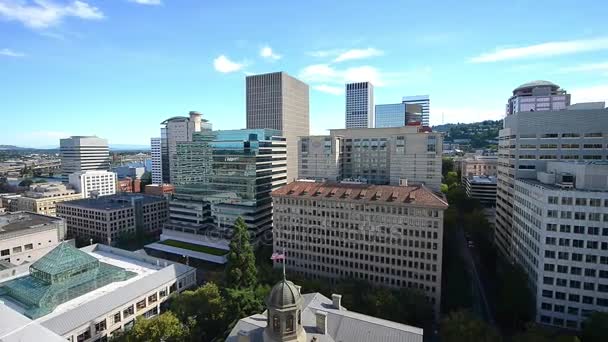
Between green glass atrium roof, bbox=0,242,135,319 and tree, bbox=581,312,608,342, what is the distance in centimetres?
9301

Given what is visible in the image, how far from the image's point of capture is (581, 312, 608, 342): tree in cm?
5638

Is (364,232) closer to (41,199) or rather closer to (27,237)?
(27,237)

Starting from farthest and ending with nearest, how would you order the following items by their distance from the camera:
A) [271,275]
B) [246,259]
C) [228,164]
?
[228,164], [271,275], [246,259]

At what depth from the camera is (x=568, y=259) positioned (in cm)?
6719

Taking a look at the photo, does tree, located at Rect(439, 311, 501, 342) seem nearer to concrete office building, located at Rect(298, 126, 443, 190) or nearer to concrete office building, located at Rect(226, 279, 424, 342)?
concrete office building, located at Rect(226, 279, 424, 342)

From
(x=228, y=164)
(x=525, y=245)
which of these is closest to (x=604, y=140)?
(x=525, y=245)

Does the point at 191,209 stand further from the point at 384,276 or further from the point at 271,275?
the point at 384,276

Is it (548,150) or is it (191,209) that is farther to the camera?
(191,209)

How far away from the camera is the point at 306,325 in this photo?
44.9 metres

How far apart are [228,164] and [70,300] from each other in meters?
63.9

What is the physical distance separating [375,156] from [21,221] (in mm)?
123981

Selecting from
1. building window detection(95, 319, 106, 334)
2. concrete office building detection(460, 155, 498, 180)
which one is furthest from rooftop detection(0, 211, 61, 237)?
concrete office building detection(460, 155, 498, 180)

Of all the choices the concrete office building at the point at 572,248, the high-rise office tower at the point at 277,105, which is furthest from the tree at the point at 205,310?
the high-rise office tower at the point at 277,105

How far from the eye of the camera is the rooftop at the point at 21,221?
323 ft
